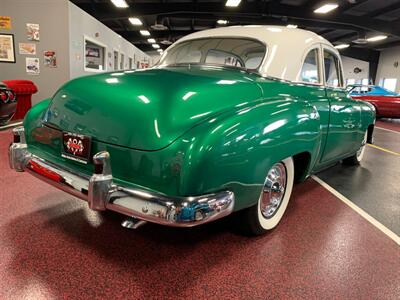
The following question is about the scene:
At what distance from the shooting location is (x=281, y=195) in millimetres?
2529

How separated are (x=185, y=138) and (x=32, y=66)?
8422mm

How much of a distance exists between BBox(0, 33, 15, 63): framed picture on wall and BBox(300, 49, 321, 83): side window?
26.7 feet

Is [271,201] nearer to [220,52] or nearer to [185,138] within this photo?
[185,138]

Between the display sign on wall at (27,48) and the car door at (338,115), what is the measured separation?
7763 mm

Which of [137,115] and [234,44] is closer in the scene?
[137,115]

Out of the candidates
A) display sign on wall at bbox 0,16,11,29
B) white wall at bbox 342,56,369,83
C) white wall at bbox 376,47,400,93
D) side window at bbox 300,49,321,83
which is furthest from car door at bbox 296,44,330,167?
white wall at bbox 342,56,369,83

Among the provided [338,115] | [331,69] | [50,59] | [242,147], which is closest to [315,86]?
[338,115]

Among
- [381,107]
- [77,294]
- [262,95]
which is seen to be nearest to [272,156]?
[262,95]

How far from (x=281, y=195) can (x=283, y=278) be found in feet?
2.50

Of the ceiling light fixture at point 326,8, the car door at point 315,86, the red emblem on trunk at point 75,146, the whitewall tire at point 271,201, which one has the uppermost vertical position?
the ceiling light fixture at point 326,8

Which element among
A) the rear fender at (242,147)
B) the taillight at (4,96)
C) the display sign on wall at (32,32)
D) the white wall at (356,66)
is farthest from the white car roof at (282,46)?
the white wall at (356,66)

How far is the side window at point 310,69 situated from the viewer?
2.79 metres

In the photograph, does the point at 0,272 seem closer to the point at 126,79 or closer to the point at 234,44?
the point at 126,79

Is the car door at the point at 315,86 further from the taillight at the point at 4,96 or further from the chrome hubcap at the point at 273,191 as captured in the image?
the taillight at the point at 4,96
